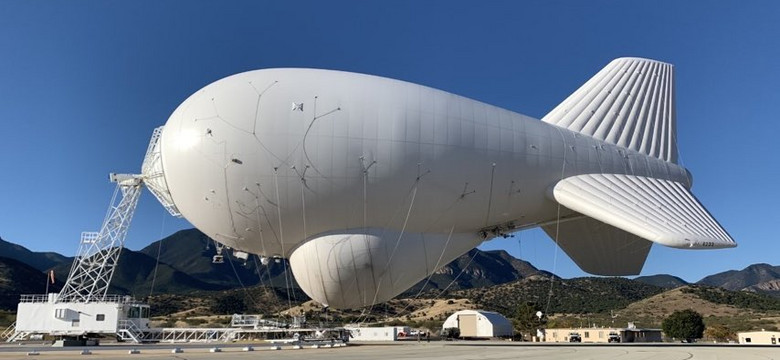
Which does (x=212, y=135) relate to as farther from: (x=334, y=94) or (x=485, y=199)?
(x=485, y=199)

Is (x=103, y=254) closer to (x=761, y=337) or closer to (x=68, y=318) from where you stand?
(x=68, y=318)

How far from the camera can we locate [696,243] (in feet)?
75.9

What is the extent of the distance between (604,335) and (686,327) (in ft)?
32.9

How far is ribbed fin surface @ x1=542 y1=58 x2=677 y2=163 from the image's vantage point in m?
30.4

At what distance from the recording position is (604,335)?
49625mm

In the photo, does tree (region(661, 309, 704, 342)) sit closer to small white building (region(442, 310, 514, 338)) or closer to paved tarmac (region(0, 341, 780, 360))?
small white building (region(442, 310, 514, 338))

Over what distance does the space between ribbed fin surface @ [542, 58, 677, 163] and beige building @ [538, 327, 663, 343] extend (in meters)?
21.3

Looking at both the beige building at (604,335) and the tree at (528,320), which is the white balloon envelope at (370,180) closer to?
the beige building at (604,335)

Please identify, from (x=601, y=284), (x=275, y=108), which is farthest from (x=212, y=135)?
(x=601, y=284)

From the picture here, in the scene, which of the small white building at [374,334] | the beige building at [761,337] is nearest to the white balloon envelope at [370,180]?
the small white building at [374,334]

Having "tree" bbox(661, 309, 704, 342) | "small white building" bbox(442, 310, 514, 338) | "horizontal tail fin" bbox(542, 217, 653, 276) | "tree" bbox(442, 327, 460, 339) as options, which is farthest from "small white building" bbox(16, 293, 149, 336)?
"tree" bbox(661, 309, 704, 342)

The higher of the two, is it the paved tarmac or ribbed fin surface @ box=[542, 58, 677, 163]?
ribbed fin surface @ box=[542, 58, 677, 163]

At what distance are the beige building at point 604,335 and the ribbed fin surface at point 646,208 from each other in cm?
2276

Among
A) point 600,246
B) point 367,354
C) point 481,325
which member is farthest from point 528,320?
point 367,354
